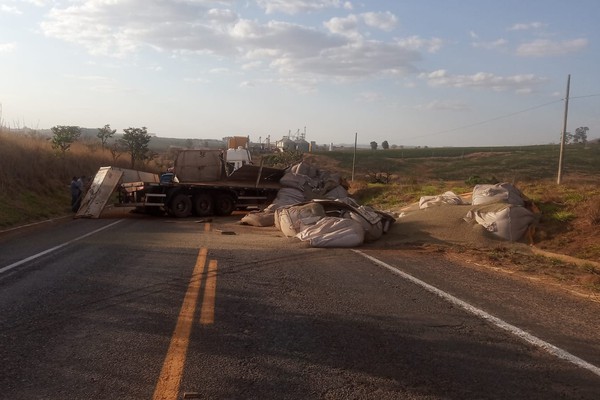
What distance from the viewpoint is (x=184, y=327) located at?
20.0 feet

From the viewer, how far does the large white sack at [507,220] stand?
47.2 ft

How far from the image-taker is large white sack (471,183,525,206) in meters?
15.7

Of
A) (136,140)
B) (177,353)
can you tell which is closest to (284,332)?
(177,353)

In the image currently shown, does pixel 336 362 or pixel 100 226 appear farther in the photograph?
pixel 100 226

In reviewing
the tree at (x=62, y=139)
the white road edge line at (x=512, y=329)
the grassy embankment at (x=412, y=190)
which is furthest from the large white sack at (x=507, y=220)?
the tree at (x=62, y=139)

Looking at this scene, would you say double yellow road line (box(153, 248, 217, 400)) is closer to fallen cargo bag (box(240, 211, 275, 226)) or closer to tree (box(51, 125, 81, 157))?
fallen cargo bag (box(240, 211, 275, 226))

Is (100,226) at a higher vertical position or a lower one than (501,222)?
lower

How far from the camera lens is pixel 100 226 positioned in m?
19.3

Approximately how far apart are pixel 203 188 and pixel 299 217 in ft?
33.3

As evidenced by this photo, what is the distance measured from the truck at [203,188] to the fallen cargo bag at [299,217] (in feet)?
29.8

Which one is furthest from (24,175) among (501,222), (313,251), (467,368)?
(467,368)

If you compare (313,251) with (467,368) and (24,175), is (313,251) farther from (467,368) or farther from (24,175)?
(24,175)

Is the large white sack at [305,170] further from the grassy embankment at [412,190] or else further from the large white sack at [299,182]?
the grassy embankment at [412,190]

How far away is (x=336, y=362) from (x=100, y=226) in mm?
15772
